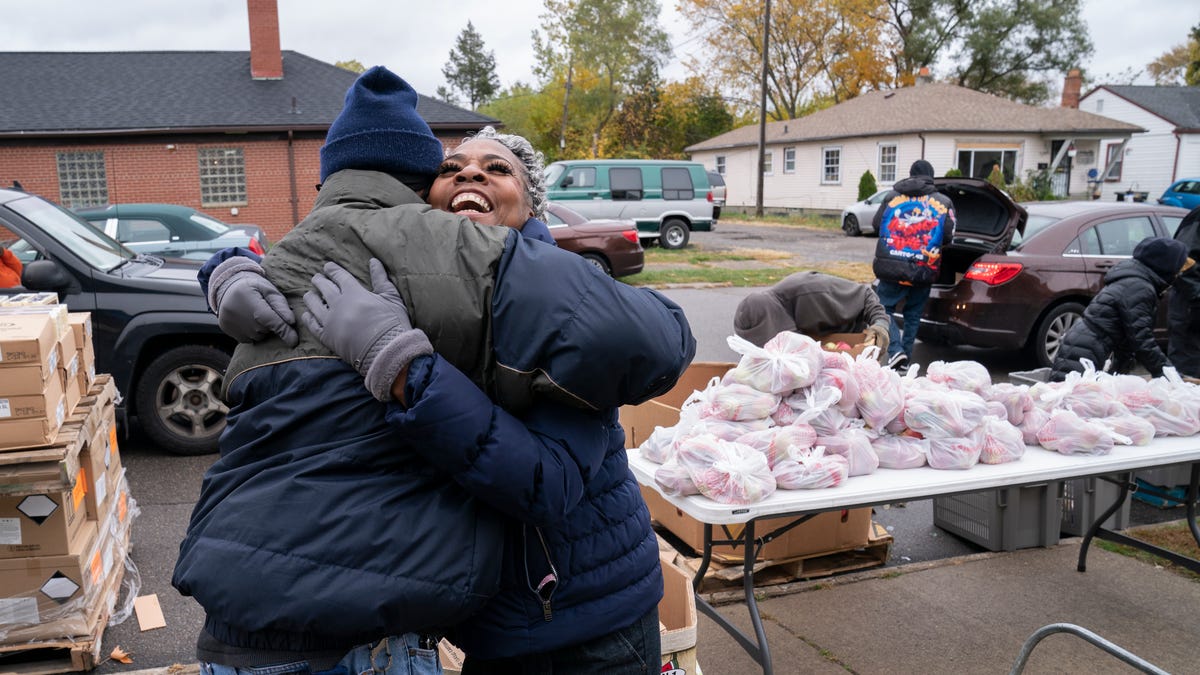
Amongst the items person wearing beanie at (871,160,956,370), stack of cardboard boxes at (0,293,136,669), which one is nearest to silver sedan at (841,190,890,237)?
person wearing beanie at (871,160,956,370)

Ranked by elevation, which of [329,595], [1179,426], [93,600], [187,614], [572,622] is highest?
[329,595]

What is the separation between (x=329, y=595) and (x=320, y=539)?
88 mm

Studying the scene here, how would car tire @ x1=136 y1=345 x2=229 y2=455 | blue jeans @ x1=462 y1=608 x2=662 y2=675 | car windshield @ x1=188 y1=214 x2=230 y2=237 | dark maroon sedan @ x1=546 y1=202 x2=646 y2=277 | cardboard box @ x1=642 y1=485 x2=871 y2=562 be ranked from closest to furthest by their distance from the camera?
blue jeans @ x1=462 y1=608 x2=662 y2=675
cardboard box @ x1=642 y1=485 x2=871 y2=562
car tire @ x1=136 y1=345 x2=229 y2=455
car windshield @ x1=188 y1=214 x2=230 y2=237
dark maroon sedan @ x1=546 y1=202 x2=646 y2=277

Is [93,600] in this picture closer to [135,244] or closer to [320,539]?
[320,539]

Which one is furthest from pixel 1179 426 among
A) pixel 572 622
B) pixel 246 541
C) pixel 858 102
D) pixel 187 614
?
pixel 858 102

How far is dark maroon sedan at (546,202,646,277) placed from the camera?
14.5 meters

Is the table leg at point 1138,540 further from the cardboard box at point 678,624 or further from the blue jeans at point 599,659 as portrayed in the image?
the blue jeans at point 599,659

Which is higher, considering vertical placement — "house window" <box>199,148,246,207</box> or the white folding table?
"house window" <box>199,148,246,207</box>

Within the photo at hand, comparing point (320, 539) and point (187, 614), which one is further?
point (187, 614)

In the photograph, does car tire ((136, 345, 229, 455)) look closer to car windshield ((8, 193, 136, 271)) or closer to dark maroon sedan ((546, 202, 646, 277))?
car windshield ((8, 193, 136, 271))

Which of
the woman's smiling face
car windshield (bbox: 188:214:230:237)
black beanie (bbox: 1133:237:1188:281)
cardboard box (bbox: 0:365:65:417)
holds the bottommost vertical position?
cardboard box (bbox: 0:365:65:417)

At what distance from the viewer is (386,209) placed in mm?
1594

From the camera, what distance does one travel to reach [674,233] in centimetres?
2152

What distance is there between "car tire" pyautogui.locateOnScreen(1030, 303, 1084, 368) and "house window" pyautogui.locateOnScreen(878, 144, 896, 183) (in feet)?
83.5
